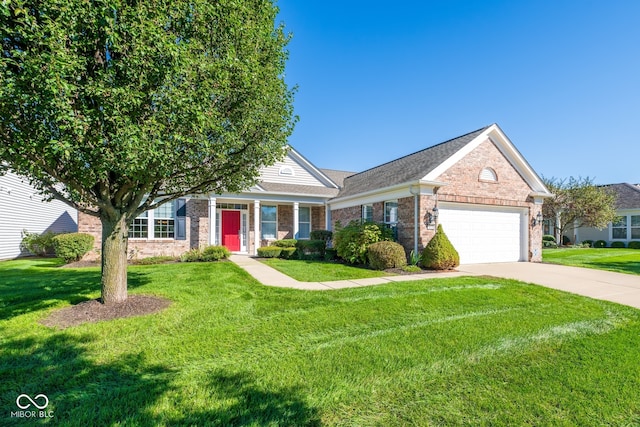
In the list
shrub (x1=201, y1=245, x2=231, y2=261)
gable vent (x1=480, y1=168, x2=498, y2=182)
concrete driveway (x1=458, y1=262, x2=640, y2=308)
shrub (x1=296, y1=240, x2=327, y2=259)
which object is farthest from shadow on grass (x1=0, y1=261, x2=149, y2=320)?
gable vent (x1=480, y1=168, x2=498, y2=182)

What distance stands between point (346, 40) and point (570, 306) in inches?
446

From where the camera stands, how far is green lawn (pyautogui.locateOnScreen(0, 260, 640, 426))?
2.73 meters

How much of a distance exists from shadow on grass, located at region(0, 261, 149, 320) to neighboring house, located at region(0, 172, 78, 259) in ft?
15.8

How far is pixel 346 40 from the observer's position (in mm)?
12078

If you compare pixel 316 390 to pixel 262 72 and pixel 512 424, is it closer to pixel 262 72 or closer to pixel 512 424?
pixel 512 424

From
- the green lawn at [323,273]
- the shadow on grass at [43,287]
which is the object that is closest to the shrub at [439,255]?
the green lawn at [323,273]

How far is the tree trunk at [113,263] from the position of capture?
5.52m

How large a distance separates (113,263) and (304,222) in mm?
13197

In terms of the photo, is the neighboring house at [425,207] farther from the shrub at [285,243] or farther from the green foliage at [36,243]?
the green foliage at [36,243]

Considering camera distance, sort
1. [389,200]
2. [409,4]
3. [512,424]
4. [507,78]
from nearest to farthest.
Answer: [512,424]
[409,4]
[507,78]
[389,200]

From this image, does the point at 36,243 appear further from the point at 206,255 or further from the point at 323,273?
the point at 323,273

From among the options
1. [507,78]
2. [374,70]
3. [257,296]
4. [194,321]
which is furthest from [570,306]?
[374,70]

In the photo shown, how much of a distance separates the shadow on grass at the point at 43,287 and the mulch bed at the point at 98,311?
0.81 meters

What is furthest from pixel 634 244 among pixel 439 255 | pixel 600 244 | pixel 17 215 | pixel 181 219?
pixel 17 215
